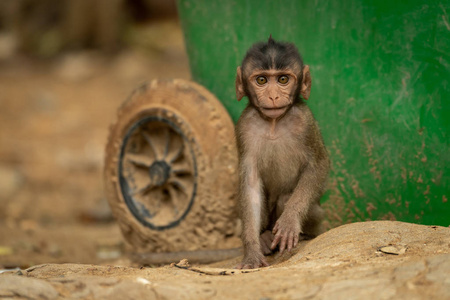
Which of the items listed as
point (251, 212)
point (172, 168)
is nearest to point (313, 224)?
point (251, 212)

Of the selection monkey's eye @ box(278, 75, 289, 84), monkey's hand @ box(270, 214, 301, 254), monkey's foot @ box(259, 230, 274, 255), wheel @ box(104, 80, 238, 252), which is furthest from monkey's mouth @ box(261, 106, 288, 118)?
wheel @ box(104, 80, 238, 252)

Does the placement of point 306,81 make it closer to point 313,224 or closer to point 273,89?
point 273,89

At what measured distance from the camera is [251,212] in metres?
4.26

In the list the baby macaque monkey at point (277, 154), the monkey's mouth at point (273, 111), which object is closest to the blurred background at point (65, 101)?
the baby macaque monkey at point (277, 154)

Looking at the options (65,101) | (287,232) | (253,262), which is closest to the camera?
(253,262)

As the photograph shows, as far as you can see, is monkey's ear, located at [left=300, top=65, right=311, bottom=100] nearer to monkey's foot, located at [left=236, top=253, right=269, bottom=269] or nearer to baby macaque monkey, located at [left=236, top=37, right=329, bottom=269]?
baby macaque monkey, located at [left=236, top=37, right=329, bottom=269]

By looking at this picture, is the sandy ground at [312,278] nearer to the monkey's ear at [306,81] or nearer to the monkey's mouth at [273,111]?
the monkey's mouth at [273,111]

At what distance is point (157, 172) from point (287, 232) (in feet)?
4.90

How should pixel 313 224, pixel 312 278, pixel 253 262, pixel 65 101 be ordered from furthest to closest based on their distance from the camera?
pixel 65 101 → pixel 313 224 → pixel 253 262 → pixel 312 278

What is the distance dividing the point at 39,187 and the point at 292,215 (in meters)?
5.54

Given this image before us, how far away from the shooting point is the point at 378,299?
2793mm

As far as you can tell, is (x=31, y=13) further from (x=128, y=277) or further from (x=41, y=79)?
(x=128, y=277)

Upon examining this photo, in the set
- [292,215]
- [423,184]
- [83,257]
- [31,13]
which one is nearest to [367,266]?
[292,215]

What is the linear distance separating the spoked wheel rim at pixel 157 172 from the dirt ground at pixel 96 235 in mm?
478
